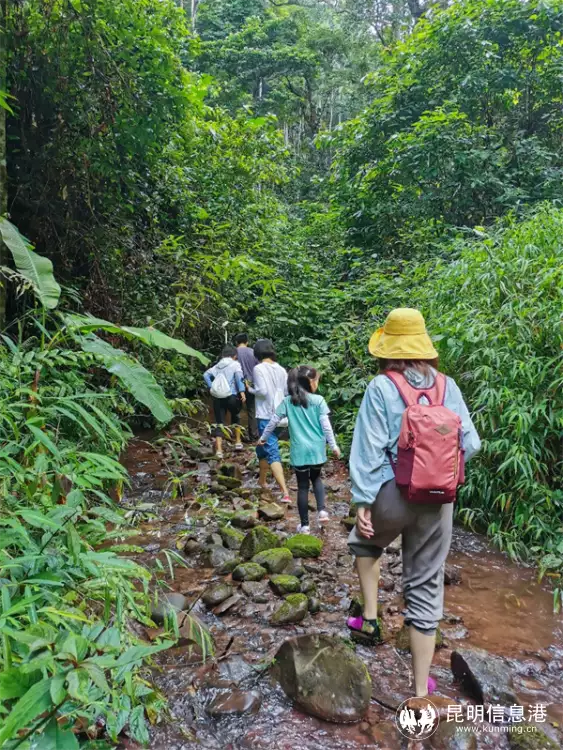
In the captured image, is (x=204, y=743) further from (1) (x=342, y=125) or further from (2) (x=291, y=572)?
(1) (x=342, y=125)

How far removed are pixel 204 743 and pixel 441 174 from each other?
10.6 metres

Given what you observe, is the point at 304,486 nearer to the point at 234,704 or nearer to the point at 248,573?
the point at 248,573

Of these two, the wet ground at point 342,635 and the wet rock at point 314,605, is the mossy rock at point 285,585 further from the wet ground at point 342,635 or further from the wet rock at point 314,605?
the wet rock at point 314,605

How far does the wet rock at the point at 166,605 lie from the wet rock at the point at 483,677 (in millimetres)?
1722

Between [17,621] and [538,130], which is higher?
[538,130]

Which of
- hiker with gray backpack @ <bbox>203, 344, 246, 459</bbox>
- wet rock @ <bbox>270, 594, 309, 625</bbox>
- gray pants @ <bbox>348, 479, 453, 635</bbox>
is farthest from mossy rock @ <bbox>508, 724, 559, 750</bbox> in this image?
hiker with gray backpack @ <bbox>203, 344, 246, 459</bbox>

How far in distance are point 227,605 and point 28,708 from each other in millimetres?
2420

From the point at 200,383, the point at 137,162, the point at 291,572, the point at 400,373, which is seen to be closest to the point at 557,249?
the point at 400,373

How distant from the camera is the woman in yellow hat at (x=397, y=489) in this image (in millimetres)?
2500

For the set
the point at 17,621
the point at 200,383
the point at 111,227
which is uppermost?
the point at 111,227

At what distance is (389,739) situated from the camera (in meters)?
2.37

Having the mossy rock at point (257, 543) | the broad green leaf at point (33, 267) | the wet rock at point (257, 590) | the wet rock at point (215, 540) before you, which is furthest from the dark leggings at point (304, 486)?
the broad green leaf at point (33, 267)

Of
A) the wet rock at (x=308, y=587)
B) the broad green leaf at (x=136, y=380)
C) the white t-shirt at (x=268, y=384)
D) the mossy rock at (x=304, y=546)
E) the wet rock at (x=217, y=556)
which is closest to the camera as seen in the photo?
the broad green leaf at (x=136, y=380)

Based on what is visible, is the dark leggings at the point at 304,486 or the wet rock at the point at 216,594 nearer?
the wet rock at the point at 216,594
